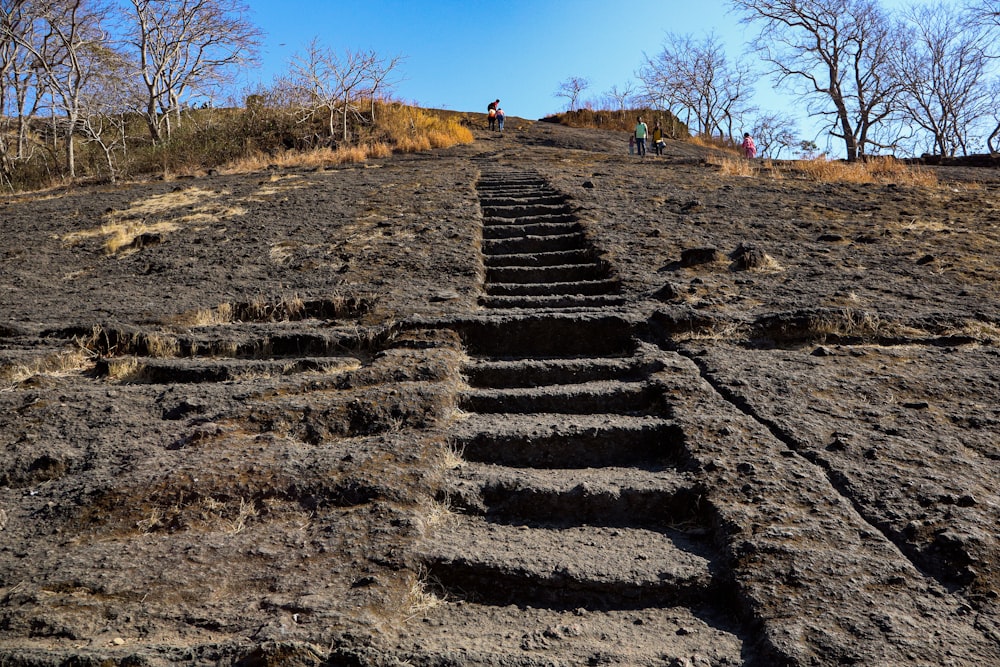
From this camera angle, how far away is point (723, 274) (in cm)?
563

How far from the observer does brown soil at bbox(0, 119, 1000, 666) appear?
2.07 m

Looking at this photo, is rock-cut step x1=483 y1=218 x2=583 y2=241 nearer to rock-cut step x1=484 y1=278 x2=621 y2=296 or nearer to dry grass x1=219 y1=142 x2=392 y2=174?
rock-cut step x1=484 y1=278 x2=621 y2=296

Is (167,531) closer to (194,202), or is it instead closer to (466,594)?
(466,594)

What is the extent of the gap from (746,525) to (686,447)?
1.97ft

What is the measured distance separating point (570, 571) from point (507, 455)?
918 mm

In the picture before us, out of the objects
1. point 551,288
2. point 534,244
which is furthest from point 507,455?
point 534,244

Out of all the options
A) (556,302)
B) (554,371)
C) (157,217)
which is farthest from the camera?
(157,217)

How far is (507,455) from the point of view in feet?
10.4

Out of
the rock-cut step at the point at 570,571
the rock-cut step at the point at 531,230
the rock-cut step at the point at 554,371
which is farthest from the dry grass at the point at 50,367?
the rock-cut step at the point at 531,230

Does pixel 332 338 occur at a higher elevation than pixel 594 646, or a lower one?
higher

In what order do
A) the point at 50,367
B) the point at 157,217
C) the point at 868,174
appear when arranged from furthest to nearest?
the point at 868,174, the point at 157,217, the point at 50,367

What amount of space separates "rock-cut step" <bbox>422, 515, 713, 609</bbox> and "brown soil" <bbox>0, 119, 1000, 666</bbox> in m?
0.01

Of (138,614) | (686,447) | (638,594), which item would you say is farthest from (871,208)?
(138,614)

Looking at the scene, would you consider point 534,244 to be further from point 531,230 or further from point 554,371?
point 554,371
